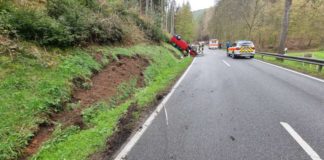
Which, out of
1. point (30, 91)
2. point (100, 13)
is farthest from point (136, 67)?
point (30, 91)

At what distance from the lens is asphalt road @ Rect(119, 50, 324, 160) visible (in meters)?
3.20

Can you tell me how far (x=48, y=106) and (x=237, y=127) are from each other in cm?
405

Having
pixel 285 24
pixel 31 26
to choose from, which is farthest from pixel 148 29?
pixel 31 26

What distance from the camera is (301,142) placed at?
341 cm

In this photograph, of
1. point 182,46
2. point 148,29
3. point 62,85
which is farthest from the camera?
point 182,46

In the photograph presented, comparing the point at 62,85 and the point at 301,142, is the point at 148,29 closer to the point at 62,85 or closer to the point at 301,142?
the point at 62,85

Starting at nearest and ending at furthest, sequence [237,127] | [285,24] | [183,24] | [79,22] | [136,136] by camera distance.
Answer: [136,136]
[237,127]
[79,22]
[285,24]
[183,24]

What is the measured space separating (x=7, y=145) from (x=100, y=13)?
8.71 metres

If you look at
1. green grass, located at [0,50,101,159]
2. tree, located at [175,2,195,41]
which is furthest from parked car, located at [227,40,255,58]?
tree, located at [175,2,195,41]

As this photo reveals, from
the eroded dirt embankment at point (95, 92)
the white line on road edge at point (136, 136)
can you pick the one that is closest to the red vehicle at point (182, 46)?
the eroded dirt embankment at point (95, 92)

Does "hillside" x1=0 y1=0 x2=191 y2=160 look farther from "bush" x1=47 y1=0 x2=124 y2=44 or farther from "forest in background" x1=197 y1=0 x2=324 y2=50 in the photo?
"forest in background" x1=197 y1=0 x2=324 y2=50

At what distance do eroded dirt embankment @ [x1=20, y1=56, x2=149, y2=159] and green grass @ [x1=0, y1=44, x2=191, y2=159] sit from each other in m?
0.15

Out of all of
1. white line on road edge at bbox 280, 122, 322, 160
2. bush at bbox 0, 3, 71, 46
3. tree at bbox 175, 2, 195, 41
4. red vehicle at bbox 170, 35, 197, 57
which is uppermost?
tree at bbox 175, 2, 195, 41

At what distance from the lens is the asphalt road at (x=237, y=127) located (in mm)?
3196
